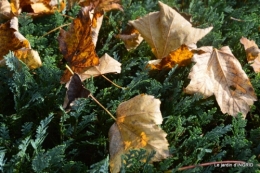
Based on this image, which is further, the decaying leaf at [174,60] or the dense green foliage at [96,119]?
the decaying leaf at [174,60]

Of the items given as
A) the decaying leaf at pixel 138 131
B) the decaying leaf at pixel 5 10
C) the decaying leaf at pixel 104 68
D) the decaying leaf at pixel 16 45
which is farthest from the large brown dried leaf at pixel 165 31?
the decaying leaf at pixel 5 10

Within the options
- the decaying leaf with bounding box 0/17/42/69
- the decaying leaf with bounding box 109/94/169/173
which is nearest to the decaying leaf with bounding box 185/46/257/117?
the decaying leaf with bounding box 109/94/169/173

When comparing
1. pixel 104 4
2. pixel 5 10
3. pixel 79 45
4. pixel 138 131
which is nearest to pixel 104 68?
pixel 79 45

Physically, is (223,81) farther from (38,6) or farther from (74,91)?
(38,6)

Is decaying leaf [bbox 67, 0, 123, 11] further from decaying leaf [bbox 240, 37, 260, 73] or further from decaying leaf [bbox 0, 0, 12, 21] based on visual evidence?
decaying leaf [bbox 240, 37, 260, 73]

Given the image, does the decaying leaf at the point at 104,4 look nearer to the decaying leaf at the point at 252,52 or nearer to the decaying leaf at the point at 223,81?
the decaying leaf at the point at 223,81

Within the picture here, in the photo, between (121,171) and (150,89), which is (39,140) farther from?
(150,89)
